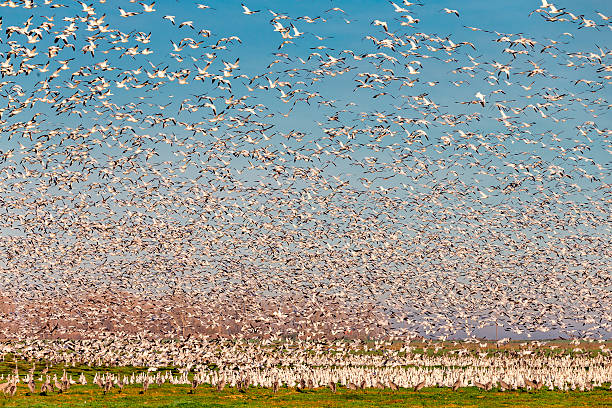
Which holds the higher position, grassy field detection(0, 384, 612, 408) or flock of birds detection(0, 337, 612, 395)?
flock of birds detection(0, 337, 612, 395)

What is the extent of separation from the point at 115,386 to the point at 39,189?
18634mm

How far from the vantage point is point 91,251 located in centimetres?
9025

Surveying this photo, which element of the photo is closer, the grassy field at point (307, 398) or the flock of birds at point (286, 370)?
the grassy field at point (307, 398)

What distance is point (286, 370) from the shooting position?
5488 cm

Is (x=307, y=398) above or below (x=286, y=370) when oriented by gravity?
below

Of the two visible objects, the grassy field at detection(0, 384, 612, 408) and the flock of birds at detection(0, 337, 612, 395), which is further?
the flock of birds at detection(0, 337, 612, 395)

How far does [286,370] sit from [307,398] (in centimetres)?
1300

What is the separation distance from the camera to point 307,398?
4206 centimetres

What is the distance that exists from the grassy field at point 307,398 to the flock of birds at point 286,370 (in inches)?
34.0

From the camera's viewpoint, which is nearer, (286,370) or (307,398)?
(307,398)

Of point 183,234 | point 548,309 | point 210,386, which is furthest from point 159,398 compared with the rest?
point 548,309

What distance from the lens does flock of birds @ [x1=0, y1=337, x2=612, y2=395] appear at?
157 ft

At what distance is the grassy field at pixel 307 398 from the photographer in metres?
38.3

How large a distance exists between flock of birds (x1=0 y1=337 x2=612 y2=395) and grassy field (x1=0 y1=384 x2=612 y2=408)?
0.86 meters
